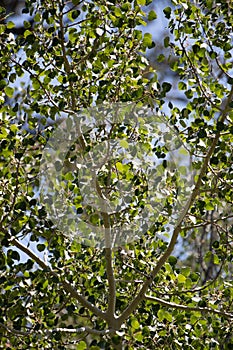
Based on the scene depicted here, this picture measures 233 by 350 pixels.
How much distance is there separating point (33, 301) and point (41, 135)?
23.7 inches

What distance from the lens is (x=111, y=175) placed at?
237 centimetres

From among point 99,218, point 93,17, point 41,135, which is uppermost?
point 93,17

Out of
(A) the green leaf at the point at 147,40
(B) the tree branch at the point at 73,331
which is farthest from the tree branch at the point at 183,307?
(A) the green leaf at the point at 147,40

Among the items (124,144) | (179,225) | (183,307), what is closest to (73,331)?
(183,307)

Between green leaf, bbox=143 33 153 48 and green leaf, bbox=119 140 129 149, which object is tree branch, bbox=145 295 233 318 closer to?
green leaf, bbox=119 140 129 149

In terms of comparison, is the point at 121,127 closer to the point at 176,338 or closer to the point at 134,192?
the point at 134,192

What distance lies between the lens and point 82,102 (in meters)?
2.38

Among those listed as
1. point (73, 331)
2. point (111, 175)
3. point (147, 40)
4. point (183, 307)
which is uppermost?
point (147, 40)

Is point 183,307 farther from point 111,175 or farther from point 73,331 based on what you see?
point 111,175

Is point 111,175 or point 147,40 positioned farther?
point 111,175

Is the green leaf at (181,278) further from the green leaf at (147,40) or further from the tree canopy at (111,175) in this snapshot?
the green leaf at (147,40)

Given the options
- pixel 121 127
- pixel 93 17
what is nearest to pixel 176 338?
pixel 121 127

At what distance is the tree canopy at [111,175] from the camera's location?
2.27 meters

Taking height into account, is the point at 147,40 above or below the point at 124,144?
above
